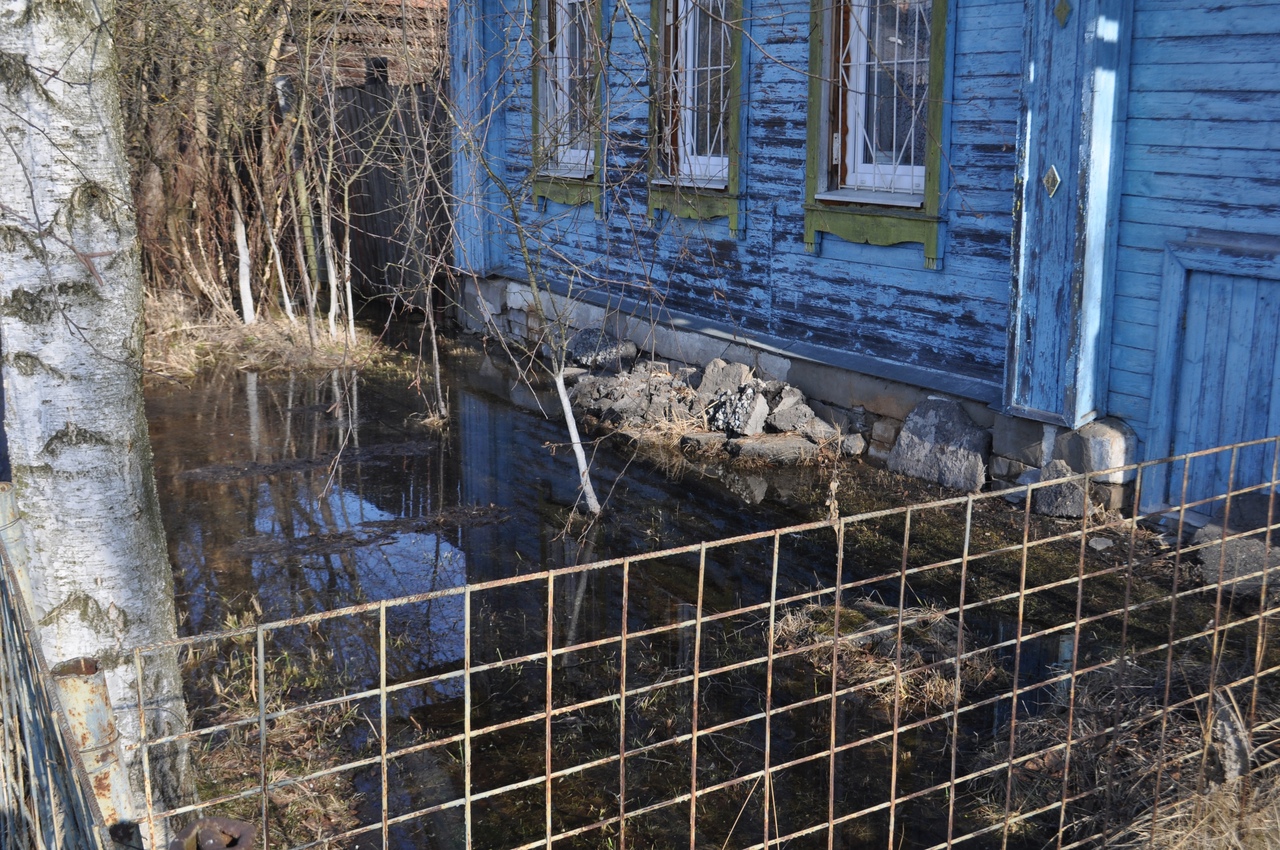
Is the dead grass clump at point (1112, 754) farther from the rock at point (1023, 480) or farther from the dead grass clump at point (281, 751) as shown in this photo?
the rock at point (1023, 480)

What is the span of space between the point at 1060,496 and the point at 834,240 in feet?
8.06

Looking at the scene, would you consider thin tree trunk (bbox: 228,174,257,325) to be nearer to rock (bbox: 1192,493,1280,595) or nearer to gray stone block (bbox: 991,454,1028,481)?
gray stone block (bbox: 991,454,1028,481)

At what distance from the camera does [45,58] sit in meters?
3.08

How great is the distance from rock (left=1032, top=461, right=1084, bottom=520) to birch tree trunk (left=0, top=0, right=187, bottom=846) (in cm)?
440

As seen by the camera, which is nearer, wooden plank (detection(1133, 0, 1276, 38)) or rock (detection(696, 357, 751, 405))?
wooden plank (detection(1133, 0, 1276, 38))

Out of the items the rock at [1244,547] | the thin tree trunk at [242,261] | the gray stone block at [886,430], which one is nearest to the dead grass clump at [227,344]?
the thin tree trunk at [242,261]

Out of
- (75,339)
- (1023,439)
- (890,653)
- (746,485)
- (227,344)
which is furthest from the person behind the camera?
(227,344)

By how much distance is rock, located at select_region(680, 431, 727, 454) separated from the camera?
780 cm

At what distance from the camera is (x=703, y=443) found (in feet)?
25.6

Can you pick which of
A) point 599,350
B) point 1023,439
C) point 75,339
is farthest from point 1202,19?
point 599,350

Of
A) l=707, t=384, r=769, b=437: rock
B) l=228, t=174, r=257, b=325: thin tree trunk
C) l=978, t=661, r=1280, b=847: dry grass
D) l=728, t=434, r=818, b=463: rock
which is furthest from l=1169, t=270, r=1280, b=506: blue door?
l=228, t=174, r=257, b=325: thin tree trunk

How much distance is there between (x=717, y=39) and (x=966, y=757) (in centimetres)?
649

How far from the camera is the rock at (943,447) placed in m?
6.72

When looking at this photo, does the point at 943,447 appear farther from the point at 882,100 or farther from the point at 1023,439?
the point at 882,100
